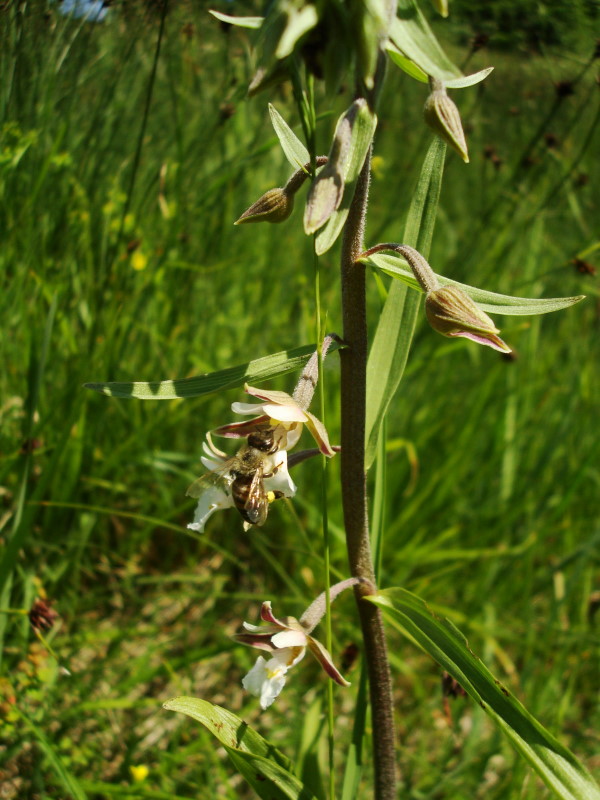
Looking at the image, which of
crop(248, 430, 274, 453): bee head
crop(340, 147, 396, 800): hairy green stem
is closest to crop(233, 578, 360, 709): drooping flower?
crop(340, 147, 396, 800): hairy green stem

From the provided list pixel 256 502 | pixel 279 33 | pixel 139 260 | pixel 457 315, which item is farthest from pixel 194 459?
pixel 279 33

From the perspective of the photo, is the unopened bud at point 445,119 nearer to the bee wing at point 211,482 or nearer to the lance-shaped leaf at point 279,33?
the lance-shaped leaf at point 279,33

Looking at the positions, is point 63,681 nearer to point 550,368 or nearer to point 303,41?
point 303,41

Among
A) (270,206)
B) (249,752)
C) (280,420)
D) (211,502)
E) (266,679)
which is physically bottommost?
(249,752)

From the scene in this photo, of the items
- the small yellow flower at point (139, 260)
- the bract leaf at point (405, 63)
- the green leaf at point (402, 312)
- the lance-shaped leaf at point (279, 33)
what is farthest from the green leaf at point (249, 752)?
the small yellow flower at point (139, 260)

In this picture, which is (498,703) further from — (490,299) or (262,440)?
(490,299)

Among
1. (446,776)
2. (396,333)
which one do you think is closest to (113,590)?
(446,776)
